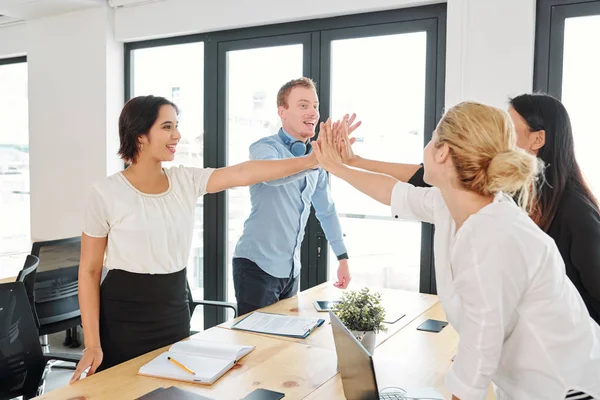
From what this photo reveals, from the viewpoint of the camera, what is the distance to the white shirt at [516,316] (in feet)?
3.78

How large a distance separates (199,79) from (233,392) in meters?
3.24

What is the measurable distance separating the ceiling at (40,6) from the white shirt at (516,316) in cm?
415

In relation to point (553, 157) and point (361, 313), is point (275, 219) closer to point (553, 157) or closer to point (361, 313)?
point (361, 313)

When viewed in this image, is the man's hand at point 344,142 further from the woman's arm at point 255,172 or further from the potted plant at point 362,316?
the potted plant at point 362,316

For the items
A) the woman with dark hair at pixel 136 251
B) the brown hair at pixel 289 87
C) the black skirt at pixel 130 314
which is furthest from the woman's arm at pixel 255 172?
the brown hair at pixel 289 87

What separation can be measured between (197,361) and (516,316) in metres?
1.03

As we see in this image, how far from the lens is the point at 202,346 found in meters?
1.94

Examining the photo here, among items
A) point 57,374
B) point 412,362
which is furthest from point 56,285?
point 412,362

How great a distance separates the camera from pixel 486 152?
50.1 inches

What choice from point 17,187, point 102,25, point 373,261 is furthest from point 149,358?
point 17,187

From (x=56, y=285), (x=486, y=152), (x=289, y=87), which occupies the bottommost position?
(x=56, y=285)

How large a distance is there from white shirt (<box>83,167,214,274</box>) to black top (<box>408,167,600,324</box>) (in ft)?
4.43

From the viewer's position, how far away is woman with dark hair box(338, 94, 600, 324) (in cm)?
169

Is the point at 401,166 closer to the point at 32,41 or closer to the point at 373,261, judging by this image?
the point at 373,261
